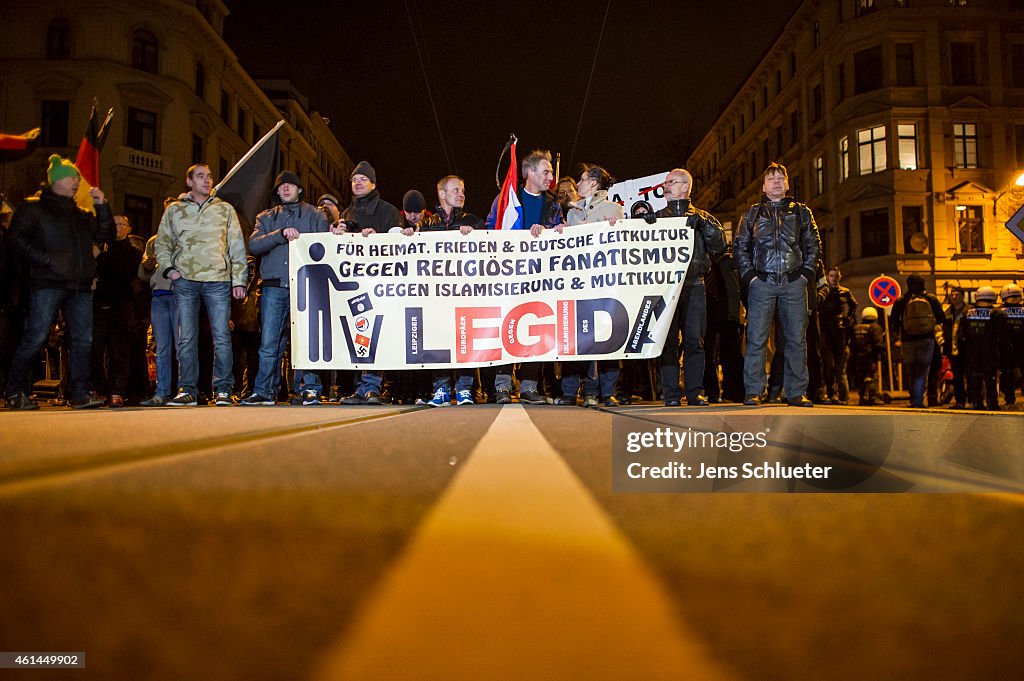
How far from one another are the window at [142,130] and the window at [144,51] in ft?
6.28

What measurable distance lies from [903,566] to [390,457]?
5.50 ft

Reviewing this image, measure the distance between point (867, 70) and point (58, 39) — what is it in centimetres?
3574

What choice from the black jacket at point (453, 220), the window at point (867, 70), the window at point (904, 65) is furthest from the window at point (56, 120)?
the window at point (904, 65)

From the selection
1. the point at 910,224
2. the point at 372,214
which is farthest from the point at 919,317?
the point at 910,224

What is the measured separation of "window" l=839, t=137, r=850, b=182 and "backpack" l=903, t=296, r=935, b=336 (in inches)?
1190

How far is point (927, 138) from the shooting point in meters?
34.9

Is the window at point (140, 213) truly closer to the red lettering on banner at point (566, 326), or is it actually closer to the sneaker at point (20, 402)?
the sneaker at point (20, 402)

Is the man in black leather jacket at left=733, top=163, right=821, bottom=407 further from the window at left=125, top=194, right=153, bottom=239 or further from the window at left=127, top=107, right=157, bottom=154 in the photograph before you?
the window at left=127, top=107, right=157, bottom=154

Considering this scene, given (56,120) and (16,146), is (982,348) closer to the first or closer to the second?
(16,146)

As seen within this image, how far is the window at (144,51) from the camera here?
33.5 metres

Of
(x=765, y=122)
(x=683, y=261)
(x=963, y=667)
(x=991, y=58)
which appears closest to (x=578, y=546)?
(x=963, y=667)

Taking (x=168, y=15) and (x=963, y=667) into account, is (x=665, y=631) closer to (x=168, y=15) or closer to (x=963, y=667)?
(x=963, y=667)

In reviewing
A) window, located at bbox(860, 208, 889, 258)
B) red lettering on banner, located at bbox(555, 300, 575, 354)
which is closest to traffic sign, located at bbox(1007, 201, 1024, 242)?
red lettering on banner, located at bbox(555, 300, 575, 354)

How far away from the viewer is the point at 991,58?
35.0 meters
